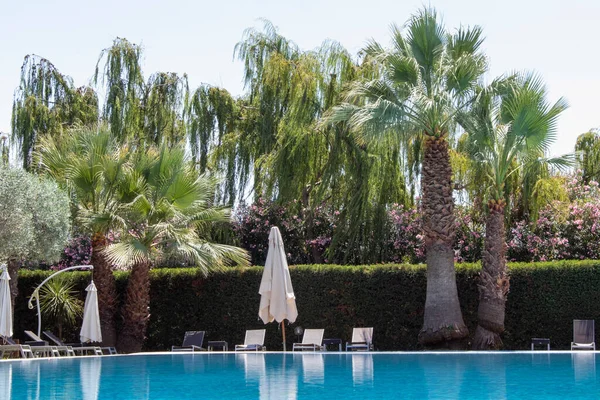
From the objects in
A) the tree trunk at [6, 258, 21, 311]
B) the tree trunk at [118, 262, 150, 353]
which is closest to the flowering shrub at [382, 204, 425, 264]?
the tree trunk at [118, 262, 150, 353]

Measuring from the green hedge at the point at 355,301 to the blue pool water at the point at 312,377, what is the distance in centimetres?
188

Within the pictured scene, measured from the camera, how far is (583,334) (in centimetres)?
1838

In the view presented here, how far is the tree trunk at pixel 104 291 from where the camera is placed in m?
20.7

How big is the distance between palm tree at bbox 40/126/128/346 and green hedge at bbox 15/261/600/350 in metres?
1.62

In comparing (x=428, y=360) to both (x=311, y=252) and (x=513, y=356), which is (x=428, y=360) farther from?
(x=311, y=252)

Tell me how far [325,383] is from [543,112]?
9285 mm

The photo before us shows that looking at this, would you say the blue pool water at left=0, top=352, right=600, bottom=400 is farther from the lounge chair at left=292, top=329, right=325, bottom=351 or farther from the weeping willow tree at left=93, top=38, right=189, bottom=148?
the weeping willow tree at left=93, top=38, right=189, bottom=148

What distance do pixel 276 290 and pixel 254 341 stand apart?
2.12m

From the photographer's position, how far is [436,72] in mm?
18625

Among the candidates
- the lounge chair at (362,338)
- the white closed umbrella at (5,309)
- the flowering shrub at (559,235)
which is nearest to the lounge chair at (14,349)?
the white closed umbrella at (5,309)

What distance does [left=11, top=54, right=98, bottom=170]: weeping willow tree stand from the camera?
2573 centimetres

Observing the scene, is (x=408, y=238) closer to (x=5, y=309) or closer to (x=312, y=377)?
(x=312, y=377)

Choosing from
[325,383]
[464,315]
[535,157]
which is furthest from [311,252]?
[325,383]

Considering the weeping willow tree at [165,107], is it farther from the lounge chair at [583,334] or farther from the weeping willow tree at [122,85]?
the lounge chair at [583,334]
